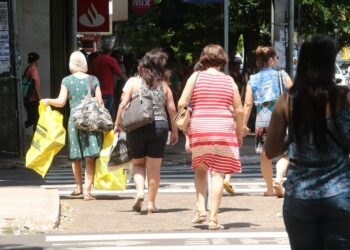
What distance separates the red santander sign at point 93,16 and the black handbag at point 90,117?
12.2 metres

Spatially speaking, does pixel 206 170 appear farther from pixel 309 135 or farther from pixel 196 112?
pixel 309 135

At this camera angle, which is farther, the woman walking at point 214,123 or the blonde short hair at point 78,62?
the blonde short hair at point 78,62

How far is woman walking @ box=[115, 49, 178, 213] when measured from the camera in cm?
1074

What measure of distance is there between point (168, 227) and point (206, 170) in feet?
2.13

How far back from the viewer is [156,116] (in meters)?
10.7

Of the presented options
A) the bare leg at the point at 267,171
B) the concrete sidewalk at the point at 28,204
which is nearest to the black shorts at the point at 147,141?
the concrete sidewalk at the point at 28,204

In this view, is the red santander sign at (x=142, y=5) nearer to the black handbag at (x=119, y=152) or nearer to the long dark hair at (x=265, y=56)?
the long dark hair at (x=265, y=56)

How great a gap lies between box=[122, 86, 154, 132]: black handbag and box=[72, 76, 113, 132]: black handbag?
3.75 feet

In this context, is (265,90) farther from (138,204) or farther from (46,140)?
(46,140)

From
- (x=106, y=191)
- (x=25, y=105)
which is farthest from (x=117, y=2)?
(x=106, y=191)

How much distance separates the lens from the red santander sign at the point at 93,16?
2409 centimetres

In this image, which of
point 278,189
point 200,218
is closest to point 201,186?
point 200,218

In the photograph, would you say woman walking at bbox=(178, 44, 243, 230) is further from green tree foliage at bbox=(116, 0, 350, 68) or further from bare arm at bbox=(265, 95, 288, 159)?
green tree foliage at bbox=(116, 0, 350, 68)

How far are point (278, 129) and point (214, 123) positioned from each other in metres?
4.48
